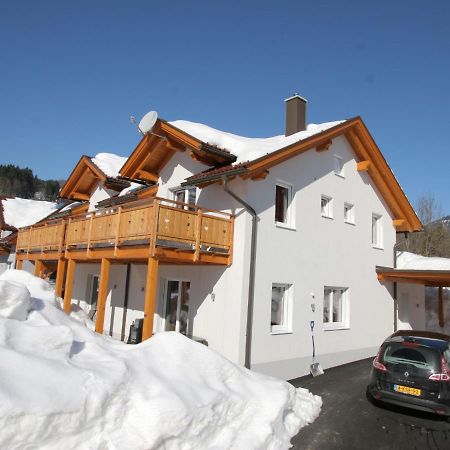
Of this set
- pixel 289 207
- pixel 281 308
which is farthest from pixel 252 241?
pixel 281 308

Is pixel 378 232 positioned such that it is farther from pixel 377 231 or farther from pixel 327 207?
pixel 327 207

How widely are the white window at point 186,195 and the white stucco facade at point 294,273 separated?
269 millimetres

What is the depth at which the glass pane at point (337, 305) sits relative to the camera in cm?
1499

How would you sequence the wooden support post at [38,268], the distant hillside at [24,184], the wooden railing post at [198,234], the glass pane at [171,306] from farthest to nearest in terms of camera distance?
the distant hillside at [24,184], the wooden support post at [38,268], the glass pane at [171,306], the wooden railing post at [198,234]

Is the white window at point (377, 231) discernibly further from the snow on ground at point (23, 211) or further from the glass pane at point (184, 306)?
the snow on ground at point (23, 211)

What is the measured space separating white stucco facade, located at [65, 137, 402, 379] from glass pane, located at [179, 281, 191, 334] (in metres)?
0.31

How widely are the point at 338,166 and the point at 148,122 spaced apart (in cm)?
756

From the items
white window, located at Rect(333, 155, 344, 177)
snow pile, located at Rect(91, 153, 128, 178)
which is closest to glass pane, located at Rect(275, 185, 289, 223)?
white window, located at Rect(333, 155, 344, 177)

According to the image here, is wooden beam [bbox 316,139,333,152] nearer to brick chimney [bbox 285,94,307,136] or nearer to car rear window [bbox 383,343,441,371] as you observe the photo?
brick chimney [bbox 285,94,307,136]

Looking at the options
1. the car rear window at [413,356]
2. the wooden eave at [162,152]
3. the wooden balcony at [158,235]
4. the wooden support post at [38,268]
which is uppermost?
the wooden eave at [162,152]

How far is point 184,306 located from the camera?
13.2 meters

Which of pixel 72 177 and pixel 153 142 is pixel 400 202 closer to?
pixel 153 142

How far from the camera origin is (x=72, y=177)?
20984 millimetres

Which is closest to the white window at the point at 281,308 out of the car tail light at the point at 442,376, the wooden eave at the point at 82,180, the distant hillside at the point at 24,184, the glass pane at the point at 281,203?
the glass pane at the point at 281,203
